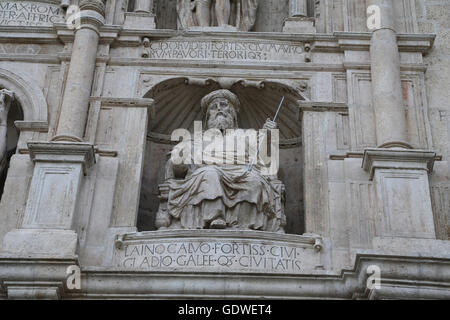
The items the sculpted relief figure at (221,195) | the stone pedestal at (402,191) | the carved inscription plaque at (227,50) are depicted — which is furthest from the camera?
the carved inscription plaque at (227,50)

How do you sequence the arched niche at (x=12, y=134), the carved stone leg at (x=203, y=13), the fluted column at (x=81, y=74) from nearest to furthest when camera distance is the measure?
the fluted column at (x=81, y=74) → the arched niche at (x=12, y=134) → the carved stone leg at (x=203, y=13)

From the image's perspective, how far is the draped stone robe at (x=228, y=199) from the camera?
1005 cm

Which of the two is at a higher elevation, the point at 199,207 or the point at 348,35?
the point at 348,35

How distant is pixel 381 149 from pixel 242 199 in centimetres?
161

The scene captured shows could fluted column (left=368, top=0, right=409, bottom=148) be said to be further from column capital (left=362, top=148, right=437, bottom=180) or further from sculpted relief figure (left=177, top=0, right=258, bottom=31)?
sculpted relief figure (left=177, top=0, right=258, bottom=31)

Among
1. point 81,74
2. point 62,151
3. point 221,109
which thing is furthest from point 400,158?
point 81,74

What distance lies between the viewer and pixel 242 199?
10125 millimetres

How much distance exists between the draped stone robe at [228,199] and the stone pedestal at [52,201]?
109 cm

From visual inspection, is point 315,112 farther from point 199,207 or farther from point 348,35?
point 199,207

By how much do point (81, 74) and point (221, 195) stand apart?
97.3 inches

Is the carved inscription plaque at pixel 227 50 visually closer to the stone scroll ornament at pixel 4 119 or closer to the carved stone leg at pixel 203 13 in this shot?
the carved stone leg at pixel 203 13

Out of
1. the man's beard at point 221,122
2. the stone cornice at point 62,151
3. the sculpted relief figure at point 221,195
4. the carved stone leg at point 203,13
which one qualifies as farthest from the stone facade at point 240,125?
the man's beard at point 221,122
